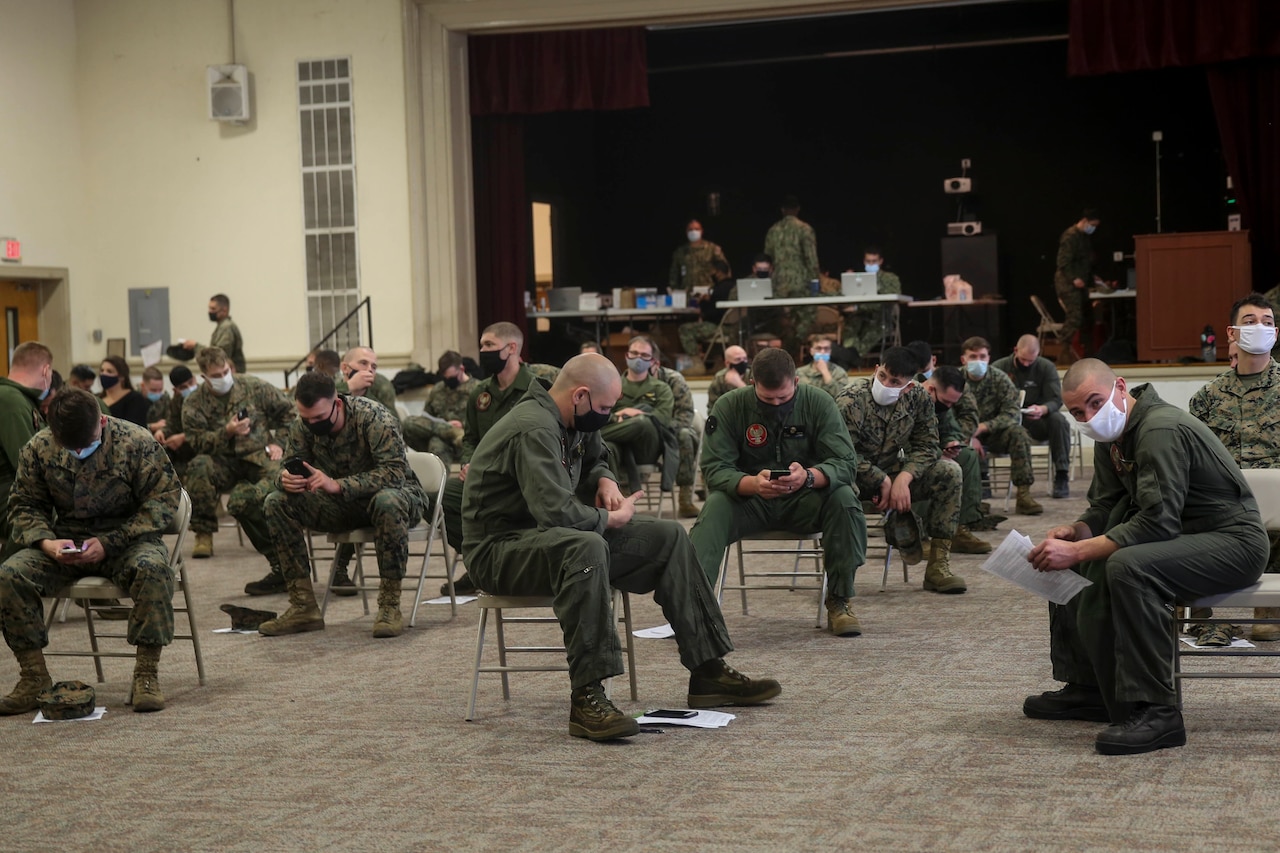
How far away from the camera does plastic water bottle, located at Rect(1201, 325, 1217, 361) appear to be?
13.2m

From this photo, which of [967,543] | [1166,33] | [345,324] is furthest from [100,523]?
[1166,33]

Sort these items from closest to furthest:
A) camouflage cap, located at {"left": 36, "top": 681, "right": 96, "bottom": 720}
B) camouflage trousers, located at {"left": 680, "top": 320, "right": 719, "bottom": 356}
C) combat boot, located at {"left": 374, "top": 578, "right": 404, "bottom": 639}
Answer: camouflage cap, located at {"left": 36, "top": 681, "right": 96, "bottom": 720} → combat boot, located at {"left": 374, "top": 578, "right": 404, "bottom": 639} → camouflage trousers, located at {"left": 680, "top": 320, "right": 719, "bottom": 356}

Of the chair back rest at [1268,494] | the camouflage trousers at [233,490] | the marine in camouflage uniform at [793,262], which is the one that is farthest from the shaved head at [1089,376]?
the marine in camouflage uniform at [793,262]

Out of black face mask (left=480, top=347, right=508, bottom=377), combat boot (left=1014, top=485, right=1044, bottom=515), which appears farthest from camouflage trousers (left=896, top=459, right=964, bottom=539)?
combat boot (left=1014, top=485, right=1044, bottom=515)

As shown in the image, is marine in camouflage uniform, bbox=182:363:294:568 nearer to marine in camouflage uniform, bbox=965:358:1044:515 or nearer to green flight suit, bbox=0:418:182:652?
green flight suit, bbox=0:418:182:652

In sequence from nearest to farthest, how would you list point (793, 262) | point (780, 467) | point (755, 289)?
point (780, 467), point (755, 289), point (793, 262)

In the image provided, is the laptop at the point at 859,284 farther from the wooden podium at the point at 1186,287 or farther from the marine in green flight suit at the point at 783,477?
the marine in green flight suit at the point at 783,477

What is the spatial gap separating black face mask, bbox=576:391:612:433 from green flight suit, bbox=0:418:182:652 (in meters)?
1.54

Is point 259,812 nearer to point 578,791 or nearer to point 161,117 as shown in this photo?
point 578,791

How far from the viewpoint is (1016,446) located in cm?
998

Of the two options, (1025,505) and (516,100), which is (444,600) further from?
(516,100)

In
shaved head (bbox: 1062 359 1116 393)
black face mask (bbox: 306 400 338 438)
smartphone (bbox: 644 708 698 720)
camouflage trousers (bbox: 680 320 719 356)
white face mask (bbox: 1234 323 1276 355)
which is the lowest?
smartphone (bbox: 644 708 698 720)

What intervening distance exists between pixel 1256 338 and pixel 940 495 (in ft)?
6.02

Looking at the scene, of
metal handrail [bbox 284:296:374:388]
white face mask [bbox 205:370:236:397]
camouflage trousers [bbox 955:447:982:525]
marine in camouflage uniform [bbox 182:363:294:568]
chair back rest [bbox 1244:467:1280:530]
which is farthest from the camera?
metal handrail [bbox 284:296:374:388]
